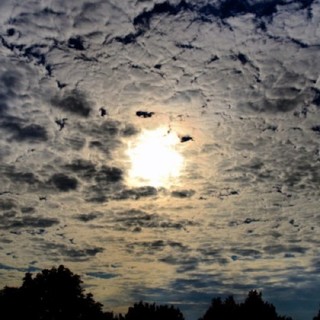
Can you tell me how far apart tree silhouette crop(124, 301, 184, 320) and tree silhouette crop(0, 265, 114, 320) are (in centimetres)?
1505

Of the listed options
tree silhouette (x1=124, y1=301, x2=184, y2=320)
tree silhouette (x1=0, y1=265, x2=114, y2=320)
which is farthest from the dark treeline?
tree silhouette (x1=124, y1=301, x2=184, y2=320)

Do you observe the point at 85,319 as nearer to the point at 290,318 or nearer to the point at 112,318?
the point at 112,318

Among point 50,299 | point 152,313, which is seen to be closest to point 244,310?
point 152,313

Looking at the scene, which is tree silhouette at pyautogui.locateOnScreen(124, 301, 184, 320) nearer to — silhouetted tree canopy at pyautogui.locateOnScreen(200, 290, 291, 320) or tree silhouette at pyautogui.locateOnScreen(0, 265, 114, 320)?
silhouetted tree canopy at pyautogui.locateOnScreen(200, 290, 291, 320)

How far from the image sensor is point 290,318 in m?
75.2

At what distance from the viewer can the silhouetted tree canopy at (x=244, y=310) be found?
225ft

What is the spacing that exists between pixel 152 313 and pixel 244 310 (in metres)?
14.6

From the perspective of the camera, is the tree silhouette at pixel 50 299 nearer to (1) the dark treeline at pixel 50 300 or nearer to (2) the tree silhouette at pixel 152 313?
(1) the dark treeline at pixel 50 300

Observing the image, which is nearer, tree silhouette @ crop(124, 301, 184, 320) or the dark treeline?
the dark treeline

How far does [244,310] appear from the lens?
69.1 m

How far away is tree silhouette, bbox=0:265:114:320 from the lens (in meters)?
52.1

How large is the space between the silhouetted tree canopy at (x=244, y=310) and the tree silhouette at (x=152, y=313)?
5652mm

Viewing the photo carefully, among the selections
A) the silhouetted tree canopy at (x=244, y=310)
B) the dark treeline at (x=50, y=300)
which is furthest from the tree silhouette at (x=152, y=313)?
the dark treeline at (x=50, y=300)

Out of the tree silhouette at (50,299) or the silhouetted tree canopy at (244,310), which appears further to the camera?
the silhouetted tree canopy at (244,310)
